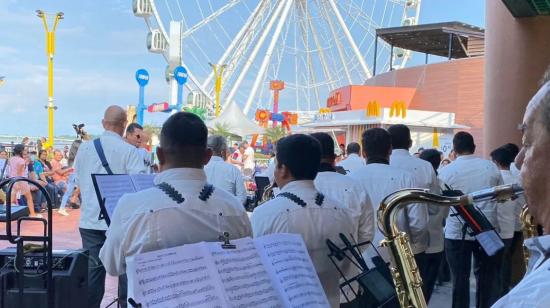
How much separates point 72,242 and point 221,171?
13.2ft

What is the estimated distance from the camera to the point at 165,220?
6.94ft

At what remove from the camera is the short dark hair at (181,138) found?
224cm

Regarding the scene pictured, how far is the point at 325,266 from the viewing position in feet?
9.01

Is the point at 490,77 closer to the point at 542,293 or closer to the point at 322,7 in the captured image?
the point at 542,293

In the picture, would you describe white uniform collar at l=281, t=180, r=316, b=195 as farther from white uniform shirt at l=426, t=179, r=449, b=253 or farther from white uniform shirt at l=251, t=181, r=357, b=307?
white uniform shirt at l=426, t=179, r=449, b=253

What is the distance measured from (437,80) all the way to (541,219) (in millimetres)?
26453

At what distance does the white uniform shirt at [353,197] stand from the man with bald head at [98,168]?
1.74 m

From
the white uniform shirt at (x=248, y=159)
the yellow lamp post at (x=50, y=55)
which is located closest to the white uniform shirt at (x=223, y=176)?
the white uniform shirt at (x=248, y=159)

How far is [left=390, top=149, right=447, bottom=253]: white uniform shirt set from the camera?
4.50m

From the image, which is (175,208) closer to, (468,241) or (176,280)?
(176,280)

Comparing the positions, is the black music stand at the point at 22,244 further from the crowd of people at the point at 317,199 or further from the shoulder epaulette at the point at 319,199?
the shoulder epaulette at the point at 319,199

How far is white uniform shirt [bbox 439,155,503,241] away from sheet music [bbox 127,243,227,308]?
12.1 feet

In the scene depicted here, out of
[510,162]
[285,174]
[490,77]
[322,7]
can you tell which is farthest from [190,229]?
[322,7]

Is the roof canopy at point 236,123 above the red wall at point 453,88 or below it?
below
